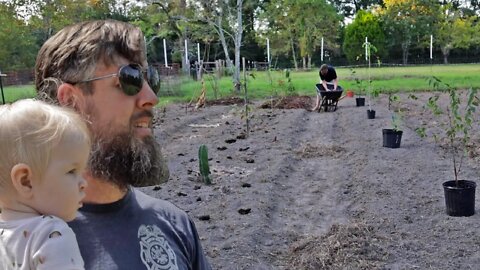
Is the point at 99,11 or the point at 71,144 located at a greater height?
the point at 99,11

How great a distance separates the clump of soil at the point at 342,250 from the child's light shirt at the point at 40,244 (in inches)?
128

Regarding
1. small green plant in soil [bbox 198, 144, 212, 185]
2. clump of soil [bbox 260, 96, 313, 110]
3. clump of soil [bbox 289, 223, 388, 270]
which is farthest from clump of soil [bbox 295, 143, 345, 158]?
clump of soil [bbox 260, 96, 313, 110]

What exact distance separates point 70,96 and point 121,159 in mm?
210

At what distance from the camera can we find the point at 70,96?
1.48 m

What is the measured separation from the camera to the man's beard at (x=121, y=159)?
1.47 m

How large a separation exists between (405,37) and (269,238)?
40902 millimetres

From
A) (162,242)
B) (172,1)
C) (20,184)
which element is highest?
(172,1)

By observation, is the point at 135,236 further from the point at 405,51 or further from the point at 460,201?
the point at 405,51

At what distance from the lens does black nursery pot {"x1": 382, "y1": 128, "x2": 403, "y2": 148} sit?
29.1 ft

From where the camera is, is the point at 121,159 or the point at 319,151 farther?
the point at 319,151

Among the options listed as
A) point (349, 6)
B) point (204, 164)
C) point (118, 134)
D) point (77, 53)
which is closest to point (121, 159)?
point (118, 134)

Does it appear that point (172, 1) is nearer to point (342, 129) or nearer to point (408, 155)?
point (342, 129)

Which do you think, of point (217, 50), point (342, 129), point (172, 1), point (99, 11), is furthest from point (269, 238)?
point (217, 50)

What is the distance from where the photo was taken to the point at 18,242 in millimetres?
1110
